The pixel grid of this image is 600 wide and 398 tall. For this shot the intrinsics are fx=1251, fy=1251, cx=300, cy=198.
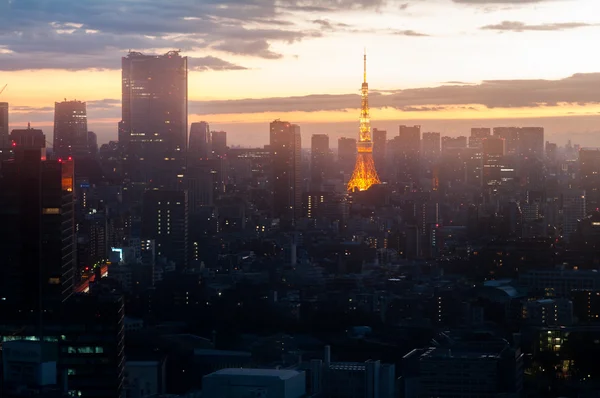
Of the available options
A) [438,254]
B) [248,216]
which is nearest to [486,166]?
[248,216]

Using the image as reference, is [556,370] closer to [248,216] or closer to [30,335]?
[30,335]

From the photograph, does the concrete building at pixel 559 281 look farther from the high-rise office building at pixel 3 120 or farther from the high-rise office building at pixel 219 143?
the high-rise office building at pixel 219 143

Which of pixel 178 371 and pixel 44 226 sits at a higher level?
pixel 44 226

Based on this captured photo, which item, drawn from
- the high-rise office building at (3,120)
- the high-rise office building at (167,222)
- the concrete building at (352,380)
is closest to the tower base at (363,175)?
the high-rise office building at (167,222)

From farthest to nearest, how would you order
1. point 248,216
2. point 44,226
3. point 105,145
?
point 105,145
point 248,216
point 44,226

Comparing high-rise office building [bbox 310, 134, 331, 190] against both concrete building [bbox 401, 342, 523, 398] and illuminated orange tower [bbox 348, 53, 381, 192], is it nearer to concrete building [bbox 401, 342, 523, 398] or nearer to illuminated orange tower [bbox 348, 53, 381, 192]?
illuminated orange tower [bbox 348, 53, 381, 192]

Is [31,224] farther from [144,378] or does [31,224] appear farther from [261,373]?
[261,373]
